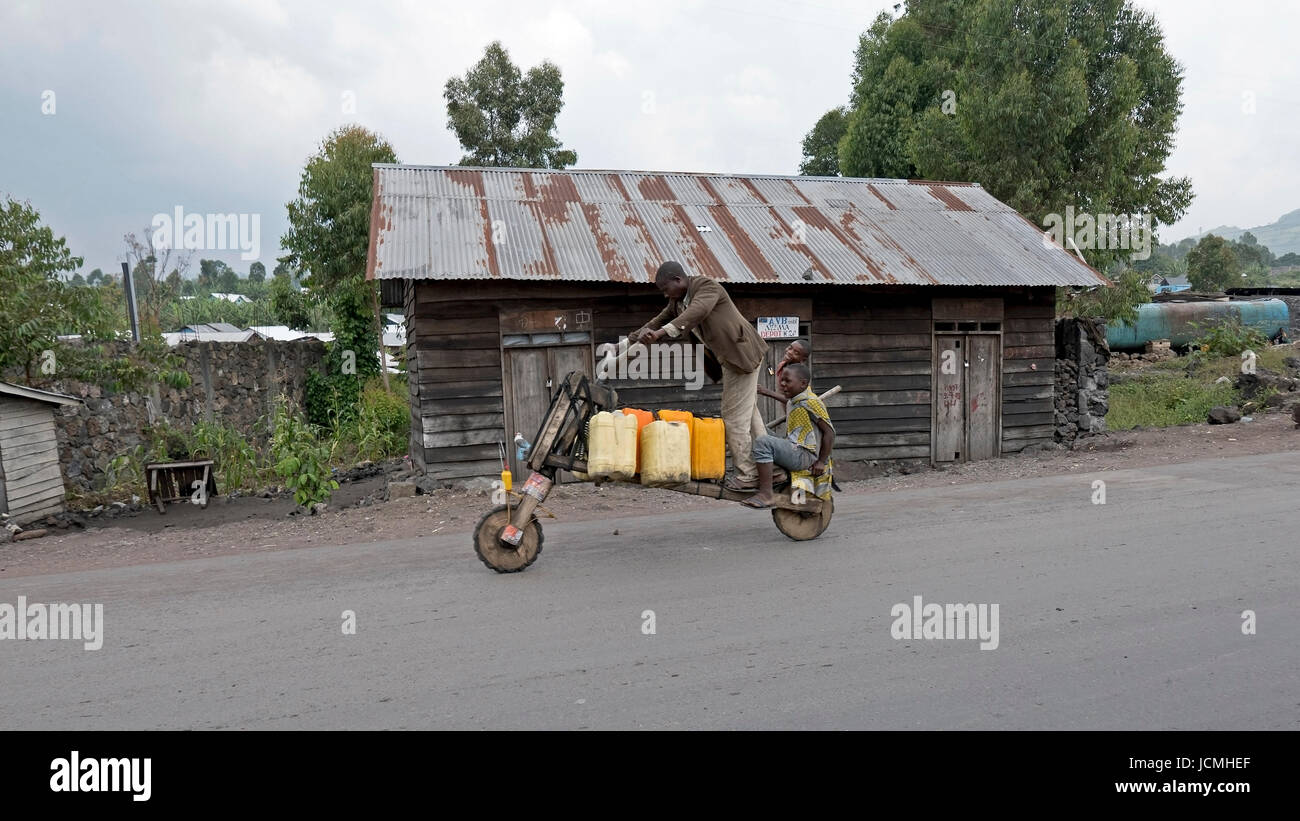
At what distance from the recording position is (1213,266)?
179 ft

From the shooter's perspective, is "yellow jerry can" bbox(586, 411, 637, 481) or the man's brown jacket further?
the man's brown jacket

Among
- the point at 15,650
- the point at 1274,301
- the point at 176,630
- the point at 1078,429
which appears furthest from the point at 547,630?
the point at 1274,301

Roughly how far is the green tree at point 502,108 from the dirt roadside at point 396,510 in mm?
17677

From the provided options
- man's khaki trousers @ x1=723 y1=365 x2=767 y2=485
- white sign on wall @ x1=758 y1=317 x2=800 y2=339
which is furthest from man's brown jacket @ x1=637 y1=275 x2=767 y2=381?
white sign on wall @ x1=758 y1=317 x2=800 y2=339

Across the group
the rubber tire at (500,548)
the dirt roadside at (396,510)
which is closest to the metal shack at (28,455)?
the dirt roadside at (396,510)

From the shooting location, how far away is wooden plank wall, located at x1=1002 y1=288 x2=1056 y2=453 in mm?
14250

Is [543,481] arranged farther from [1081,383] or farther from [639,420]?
[1081,383]

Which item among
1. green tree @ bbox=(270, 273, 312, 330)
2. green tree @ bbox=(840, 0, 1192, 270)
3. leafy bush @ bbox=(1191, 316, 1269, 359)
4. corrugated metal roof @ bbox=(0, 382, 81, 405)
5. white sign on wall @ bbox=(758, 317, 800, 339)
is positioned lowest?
corrugated metal roof @ bbox=(0, 382, 81, 405)

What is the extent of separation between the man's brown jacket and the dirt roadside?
111 inches

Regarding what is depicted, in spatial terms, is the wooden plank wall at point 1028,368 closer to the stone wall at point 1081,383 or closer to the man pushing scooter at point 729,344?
the stone wall at point 1081,383

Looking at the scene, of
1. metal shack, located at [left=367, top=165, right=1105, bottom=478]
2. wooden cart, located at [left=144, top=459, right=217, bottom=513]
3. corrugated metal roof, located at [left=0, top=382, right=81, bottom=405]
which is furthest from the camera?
wooden cart, located at [left=144, top=459, right=217, bottom=513]

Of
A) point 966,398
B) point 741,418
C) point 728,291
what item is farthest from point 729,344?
point 966,398

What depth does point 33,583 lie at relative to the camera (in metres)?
6.93

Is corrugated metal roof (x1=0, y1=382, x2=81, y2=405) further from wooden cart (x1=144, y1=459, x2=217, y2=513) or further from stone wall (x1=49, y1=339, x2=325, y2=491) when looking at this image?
wooden cart (x1=144, y1=459, x2=217, y2=513)
